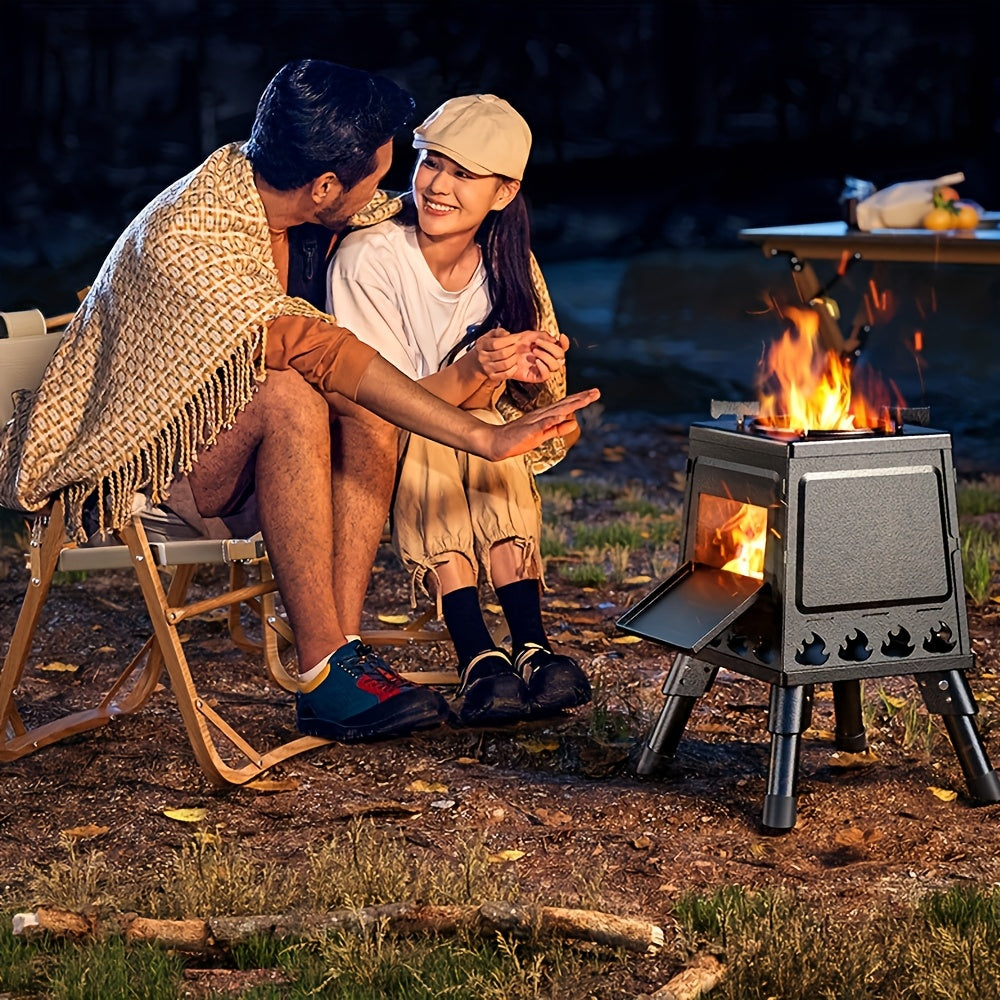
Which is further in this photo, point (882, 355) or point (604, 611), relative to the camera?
point (882, 355)

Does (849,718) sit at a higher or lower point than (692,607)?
lower

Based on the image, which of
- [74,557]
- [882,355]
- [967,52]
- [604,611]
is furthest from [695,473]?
[967,52]

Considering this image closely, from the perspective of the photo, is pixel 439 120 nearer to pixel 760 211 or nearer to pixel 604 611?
→ pixel 604 611

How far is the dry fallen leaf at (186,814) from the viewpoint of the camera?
3855mm

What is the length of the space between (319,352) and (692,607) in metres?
1.03

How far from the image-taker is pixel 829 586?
11.8ft

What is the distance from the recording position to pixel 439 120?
4285 millimetres

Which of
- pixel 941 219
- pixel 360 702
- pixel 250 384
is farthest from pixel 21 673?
pixel 941 219

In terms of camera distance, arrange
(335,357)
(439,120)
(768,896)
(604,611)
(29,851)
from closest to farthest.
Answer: (768,896) < (29,851) < (335,357) < (439,120) < (604,611)

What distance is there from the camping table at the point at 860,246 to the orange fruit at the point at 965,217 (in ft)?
0.16

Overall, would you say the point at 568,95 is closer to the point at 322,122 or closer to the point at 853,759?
the point at 322,122

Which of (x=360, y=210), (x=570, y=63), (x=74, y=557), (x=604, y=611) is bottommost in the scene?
(x=604, y=611)

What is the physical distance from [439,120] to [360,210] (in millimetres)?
316

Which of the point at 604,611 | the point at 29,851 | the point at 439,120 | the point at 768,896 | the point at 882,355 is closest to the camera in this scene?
the point at 768,896
